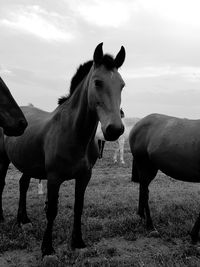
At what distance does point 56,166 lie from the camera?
13.8 ft

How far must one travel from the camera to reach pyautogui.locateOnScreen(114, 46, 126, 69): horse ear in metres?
3.98

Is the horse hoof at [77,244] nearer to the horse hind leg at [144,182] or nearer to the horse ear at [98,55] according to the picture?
the horse hind leg at [144,182]

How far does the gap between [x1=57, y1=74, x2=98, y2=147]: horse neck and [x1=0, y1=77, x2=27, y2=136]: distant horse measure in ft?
3.88

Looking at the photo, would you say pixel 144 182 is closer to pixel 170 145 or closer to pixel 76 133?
pixel 170 145

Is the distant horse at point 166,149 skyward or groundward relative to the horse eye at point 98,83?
groundward

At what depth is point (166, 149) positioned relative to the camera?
5.47 m

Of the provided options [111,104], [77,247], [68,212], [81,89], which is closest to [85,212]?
[68,212]

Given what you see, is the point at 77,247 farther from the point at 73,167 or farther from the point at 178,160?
the point at 178,160

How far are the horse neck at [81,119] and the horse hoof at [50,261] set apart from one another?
4.91 ft

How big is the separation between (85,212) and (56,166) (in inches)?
103

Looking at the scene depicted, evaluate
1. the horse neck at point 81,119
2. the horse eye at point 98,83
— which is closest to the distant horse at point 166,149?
the horse neck at point 81,119

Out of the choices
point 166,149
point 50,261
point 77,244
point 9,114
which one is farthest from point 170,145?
point 9,114

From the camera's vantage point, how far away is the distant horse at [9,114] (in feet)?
10.1

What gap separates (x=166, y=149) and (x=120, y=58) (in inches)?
81.8
